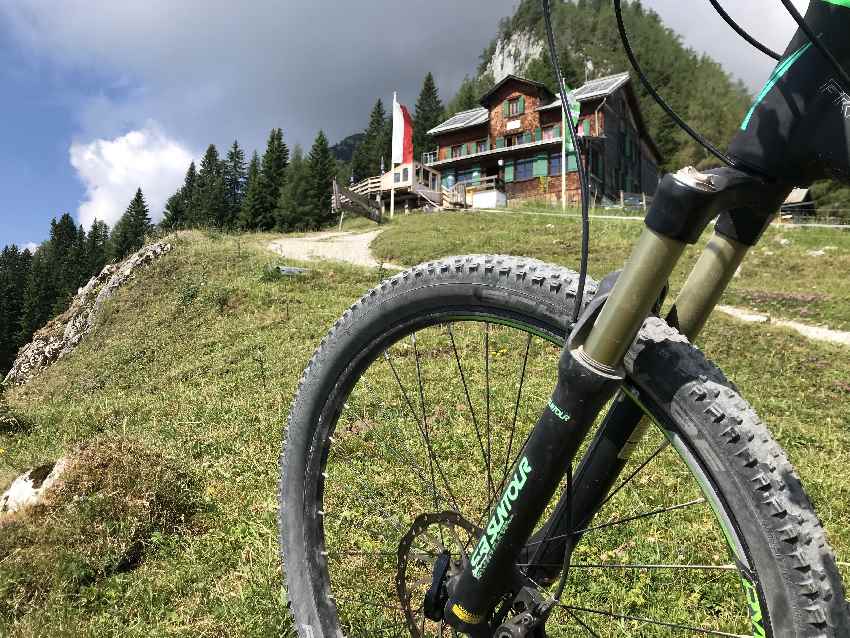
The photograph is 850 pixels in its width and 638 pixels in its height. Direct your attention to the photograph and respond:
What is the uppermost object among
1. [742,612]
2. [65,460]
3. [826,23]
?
[826,23]

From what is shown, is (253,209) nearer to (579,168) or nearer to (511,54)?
(579,168)

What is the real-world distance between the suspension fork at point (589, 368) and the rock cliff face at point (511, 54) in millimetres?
145008

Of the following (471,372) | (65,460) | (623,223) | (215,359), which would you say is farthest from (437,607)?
(623,223)

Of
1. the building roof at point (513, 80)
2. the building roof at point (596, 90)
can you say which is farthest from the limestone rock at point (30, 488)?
the building roof at point (513, 80)

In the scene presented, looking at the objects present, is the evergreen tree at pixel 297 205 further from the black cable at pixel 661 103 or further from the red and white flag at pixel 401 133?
the black cable at pixel 661 103

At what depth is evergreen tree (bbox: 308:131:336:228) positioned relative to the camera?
191ft

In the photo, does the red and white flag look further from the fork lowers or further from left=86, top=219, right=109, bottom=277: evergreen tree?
left=86, top=219, right=109, bottom=277: evergreen tree

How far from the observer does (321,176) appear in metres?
59.5

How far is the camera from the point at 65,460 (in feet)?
11.5

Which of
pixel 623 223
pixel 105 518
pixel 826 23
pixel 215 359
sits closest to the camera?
pixel 826 23

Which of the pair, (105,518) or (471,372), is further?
(471,372)

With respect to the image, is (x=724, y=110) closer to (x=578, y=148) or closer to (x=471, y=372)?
(x=471, y=372)

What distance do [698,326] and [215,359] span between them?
8168 millimetres

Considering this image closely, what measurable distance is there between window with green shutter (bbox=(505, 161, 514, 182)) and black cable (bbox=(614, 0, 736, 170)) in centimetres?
3599
